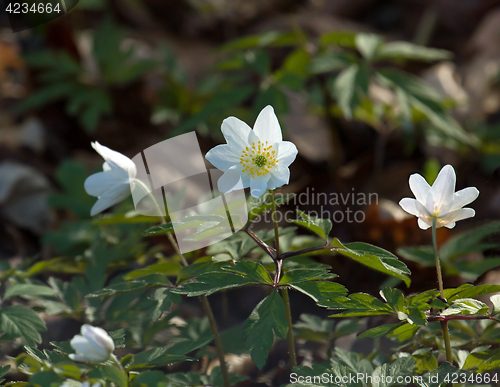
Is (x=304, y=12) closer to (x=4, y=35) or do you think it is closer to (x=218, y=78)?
(x=218, y=78)

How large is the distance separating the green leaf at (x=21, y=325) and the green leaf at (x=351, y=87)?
2057mm

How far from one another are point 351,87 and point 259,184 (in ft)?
5.75

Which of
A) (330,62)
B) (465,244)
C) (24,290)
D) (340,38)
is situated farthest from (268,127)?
(340,38)

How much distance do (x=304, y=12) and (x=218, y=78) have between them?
197cm

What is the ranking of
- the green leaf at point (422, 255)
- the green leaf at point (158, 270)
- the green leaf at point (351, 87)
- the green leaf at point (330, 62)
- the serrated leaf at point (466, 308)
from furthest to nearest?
1. the green leaf at point (330, 62)
2. the green leaf at point (351, 87)
3. the green leaf at point (422, 255)
4. the green leaf at point (158, 270)
5. the serrated leaf at point (466, 308)

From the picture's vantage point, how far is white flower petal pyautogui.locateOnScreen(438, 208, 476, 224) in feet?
4.58

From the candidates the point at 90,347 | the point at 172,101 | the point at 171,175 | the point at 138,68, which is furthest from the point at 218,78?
the point at 90,347

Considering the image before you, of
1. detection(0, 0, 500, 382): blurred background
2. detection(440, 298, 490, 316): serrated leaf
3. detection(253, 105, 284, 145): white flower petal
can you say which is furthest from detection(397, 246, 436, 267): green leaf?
detection(253, 105, 284, 145): white flower petal

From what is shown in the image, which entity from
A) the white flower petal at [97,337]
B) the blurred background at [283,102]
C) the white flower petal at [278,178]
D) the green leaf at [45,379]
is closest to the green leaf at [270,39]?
the blurred background at [283,102]

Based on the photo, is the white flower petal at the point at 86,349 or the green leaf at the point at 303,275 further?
the green leaf at the point at 303,275

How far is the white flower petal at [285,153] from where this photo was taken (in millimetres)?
1405

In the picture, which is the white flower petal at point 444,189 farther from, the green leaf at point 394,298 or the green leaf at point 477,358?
the green leaf at point 477,358

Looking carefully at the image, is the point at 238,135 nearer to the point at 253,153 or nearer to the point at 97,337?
the point at 253,153

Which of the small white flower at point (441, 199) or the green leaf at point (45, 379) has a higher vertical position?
the small white flower at point (441, 199)
